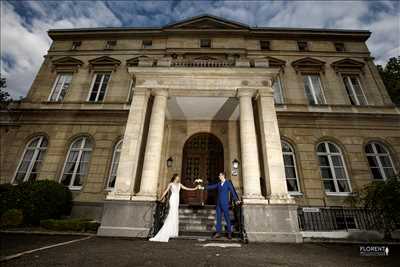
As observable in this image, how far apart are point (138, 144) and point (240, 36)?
12990 millimetres

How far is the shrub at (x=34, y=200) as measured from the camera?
7.75 m

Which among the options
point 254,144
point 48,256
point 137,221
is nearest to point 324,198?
point 254,144

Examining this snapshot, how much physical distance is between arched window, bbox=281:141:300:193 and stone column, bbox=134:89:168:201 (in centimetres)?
770

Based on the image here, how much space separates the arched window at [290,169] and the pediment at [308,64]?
6.34 metres

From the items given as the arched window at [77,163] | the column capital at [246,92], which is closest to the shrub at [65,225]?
the arched window at [77,163]

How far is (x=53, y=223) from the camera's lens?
7438 millimetres

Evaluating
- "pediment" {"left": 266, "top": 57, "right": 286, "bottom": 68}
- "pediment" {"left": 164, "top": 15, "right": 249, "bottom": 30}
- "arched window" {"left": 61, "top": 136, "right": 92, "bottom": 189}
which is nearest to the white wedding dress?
"arched window" {"left": 61, "top": 136, "right": 92, "bottom": 189}

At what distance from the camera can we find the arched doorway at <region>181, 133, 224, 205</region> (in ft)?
36.6

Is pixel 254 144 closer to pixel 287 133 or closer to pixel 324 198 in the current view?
pixel 287 133

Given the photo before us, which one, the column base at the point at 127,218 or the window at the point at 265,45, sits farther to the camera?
the window at the point at 265,45

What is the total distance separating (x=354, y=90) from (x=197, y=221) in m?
14.0

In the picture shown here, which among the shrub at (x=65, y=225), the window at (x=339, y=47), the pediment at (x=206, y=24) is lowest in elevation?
the shrub at (x=65, y=225)

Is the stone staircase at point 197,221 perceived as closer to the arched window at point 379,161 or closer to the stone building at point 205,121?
the stone building at point 205,121

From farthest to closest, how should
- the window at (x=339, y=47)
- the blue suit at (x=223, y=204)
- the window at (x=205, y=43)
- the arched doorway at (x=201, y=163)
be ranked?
the window at (x=205, y=43), the window at (x=339, y=47), the arched doorway at (x=201, y=163), the blue suit at (x=223, y=204)
